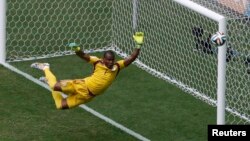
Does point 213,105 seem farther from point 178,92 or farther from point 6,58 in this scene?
point 6,58

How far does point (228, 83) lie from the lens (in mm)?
11281

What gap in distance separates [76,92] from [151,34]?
306cm

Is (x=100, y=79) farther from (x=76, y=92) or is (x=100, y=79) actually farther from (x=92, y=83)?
(x=76, y=92)

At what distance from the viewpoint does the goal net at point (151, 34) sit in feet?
37.8

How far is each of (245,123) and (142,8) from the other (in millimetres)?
3180

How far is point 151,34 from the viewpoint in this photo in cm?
1354

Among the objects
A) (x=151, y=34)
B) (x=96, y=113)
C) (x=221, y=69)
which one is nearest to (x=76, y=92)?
(x=96, y=113)

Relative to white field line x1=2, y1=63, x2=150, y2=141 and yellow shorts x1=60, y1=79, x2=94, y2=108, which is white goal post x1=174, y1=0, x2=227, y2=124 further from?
yellow shorts x1=60, y1=79, x2=94, y2=108

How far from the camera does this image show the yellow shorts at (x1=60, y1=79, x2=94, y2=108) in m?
10.7

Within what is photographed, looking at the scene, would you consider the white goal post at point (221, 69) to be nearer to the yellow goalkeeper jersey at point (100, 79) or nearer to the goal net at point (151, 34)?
the goal net at point (151, 34)

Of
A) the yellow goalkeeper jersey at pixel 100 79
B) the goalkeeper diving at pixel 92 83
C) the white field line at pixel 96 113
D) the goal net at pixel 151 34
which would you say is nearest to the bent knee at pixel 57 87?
the goalkeeper diving at pixel 92 83

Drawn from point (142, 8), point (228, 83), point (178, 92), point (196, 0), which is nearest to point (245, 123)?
point (228, 83)

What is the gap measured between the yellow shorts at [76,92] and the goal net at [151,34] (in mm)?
1743

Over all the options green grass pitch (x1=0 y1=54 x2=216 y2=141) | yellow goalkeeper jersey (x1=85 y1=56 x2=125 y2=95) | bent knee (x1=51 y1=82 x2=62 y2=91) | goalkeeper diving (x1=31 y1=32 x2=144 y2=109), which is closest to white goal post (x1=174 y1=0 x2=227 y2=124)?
green grass pitch (x1=0 y1=54 x2=216 y2=141)
